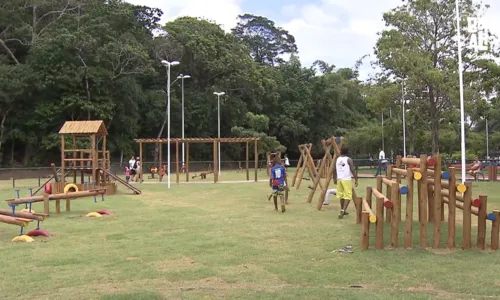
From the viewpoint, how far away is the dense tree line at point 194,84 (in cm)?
3409

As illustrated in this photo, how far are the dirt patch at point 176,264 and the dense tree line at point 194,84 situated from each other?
26871 millimetres

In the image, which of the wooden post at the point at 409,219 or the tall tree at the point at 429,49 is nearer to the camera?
the wooden post at the point at 409,219

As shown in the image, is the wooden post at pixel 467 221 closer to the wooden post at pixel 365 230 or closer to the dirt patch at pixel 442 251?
the dirt patch at pixel 442 251

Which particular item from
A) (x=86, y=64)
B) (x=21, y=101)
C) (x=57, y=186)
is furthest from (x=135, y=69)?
(x=57, y=186)

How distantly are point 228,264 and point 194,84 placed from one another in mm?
53614

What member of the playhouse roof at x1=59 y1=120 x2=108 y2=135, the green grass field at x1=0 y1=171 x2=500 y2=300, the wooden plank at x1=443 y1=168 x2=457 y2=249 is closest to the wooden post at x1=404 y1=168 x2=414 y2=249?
the green grass field at x1=0 y1=171 x2=500 y2=300

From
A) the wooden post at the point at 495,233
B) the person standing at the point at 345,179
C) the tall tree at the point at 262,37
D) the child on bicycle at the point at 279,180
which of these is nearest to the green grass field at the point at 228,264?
the wooden post at the point at 495,233

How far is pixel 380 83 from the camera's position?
3791cm

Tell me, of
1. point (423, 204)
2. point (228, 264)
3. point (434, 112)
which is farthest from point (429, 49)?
point (228, 264)

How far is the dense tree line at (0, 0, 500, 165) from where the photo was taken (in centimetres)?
3409

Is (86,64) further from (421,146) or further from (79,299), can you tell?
(79,299)

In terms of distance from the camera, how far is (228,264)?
24.3 ft

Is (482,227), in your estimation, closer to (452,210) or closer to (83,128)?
(452,210)

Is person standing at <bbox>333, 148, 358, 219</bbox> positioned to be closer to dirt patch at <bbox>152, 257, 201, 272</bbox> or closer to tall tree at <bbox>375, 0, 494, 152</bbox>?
dirt patch at <bbox>152, 257, 201, 272</bbox>
